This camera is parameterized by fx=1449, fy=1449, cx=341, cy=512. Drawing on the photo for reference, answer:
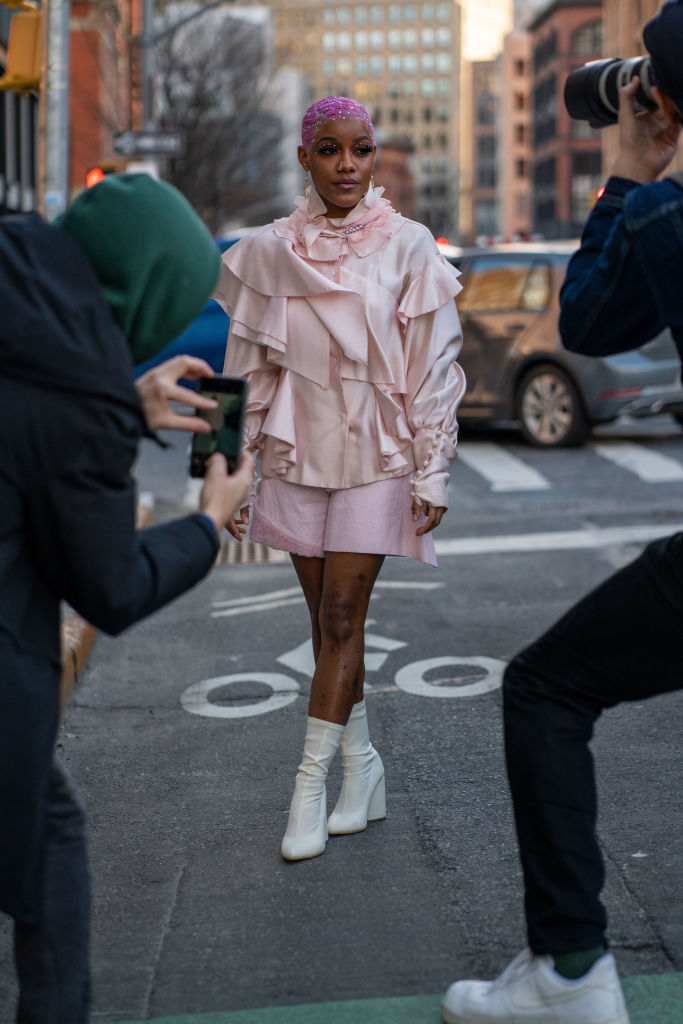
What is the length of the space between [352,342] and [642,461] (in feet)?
30.5

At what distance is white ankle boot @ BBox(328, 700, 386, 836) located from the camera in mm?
4105

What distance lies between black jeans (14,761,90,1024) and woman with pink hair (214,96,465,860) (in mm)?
1435

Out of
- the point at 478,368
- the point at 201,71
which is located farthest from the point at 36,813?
the point at 201,71

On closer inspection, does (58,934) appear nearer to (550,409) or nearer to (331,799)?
(331,799)

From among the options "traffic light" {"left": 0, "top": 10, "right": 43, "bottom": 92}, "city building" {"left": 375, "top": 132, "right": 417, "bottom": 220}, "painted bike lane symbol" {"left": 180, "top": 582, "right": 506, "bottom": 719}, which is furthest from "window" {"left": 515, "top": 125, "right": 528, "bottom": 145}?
"painted bike lane symbol" {"left": 180, "top": 582, "right": 506, "bottom": 719}

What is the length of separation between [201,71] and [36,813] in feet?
124

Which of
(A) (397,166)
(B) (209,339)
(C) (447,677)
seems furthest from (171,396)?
(A) (397,166)

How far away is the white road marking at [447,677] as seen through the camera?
5.72 meters

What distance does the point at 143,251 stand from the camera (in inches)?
91.5

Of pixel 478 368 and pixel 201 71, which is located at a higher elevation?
pixel 201 71

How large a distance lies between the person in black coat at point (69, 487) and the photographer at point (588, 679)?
708 mm

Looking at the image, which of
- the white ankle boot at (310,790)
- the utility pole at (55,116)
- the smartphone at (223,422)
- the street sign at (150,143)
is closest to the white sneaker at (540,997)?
the white ankle boot at (310,790)

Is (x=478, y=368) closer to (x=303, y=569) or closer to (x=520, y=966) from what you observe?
(x=303, y=569)

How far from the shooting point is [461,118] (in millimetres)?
197250
